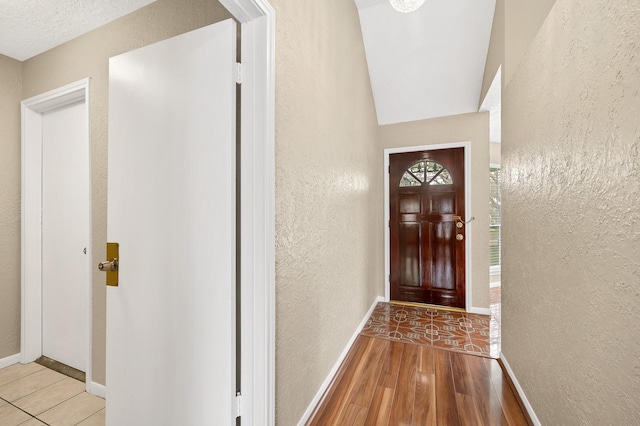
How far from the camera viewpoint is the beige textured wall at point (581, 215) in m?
0.81

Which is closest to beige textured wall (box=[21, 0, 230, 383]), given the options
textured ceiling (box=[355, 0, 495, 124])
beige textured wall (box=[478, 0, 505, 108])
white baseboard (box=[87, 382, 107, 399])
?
white baseboard (box=[87, 382, 107, 399])

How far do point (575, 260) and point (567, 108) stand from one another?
634 millimetres

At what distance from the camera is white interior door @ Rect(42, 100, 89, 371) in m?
2.00

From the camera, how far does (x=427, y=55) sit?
9.07ft

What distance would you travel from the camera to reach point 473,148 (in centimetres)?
313

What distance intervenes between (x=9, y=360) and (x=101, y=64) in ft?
7.67

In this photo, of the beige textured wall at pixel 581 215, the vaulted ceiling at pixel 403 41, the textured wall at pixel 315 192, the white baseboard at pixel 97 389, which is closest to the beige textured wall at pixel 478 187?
the vaulted ceiling at pixel 403 41

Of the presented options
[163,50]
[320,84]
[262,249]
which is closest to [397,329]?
[262,249]

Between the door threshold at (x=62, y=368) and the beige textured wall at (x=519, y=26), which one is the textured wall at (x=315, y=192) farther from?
the door threshold at (x=62, y=368)

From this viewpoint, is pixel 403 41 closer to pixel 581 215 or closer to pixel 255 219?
pixel 581 215

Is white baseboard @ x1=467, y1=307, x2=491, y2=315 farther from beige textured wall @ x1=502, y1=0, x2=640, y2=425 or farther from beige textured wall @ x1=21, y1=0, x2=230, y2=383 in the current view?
beige textured wall @ x1=21, y1=0, x2=230, y2=383

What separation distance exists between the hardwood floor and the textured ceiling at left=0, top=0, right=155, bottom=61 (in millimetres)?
2664

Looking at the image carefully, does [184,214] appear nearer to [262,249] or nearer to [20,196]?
[262,249]

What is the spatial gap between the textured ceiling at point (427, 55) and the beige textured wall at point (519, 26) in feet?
1.75
